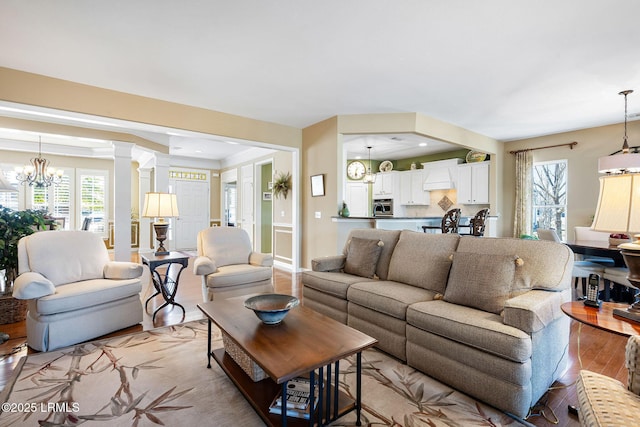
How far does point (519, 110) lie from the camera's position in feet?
15.6

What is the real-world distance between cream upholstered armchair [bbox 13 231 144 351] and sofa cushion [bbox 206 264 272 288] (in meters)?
0.74

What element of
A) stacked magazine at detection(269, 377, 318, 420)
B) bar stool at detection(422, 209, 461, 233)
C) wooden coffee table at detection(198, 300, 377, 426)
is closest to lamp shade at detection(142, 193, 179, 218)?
wooden coffee table at detection(198, 300, 377, 426)

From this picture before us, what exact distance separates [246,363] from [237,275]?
158 cm

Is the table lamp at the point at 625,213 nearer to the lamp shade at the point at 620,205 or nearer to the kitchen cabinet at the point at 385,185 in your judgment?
the lamp shade at the point at 620,205

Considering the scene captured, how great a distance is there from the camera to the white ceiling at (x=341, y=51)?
95.1 inches

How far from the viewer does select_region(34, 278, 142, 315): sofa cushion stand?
95.5 inches

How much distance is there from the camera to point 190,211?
9.00 meters

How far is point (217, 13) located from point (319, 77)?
4.68 feet

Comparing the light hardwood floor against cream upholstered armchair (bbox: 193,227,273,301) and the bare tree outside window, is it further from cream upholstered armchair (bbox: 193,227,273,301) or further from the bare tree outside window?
the bare tree outside window

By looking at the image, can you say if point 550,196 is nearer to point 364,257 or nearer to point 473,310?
point 364,257

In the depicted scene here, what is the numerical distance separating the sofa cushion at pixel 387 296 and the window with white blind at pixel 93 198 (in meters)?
7.77

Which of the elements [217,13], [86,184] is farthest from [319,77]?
[86,184]

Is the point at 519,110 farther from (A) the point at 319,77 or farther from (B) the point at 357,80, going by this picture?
(A) the point at 319,77

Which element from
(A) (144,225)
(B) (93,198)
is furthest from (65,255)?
(B) (93,198)
